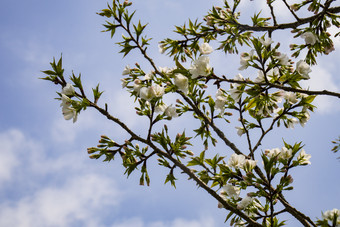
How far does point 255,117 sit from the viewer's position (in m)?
3.15

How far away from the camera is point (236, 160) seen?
8.64ft

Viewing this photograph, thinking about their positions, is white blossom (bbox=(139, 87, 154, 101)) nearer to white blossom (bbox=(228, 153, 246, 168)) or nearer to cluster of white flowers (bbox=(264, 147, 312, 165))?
white blossom (bbox=(228, 153, 246, 168))

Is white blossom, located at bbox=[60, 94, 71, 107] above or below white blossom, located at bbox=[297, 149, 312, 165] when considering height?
above

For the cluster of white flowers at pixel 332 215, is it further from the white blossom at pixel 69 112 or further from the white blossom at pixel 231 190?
the white blossom at pixel 69 112

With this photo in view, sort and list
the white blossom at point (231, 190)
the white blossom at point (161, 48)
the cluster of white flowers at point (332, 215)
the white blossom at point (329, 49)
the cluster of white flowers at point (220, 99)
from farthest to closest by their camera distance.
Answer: the white blossom at point (161, 48) → the white blossom at point (329, 49) → the cluster of white flowers at point (220, 99) → the white blossom at point (231, 190) → the cluster of white flowers at point (332, 215)

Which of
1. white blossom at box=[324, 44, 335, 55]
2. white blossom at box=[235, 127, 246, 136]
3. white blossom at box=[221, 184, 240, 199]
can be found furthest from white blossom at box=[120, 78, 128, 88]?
white blossom at box=[324, 44, 335, 55]

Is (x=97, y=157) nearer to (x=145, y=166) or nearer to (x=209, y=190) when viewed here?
(x=145, y=166)

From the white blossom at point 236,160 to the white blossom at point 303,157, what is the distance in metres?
0.49

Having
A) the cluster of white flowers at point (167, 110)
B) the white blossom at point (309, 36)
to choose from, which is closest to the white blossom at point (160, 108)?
the cluster of white flowers at point (167, 110)

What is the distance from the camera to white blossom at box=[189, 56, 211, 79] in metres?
2.46

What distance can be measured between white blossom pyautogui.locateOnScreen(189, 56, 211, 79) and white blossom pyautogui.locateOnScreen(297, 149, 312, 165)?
3.50ft

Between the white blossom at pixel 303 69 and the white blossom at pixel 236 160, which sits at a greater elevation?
the white blossom at pixel 303 69

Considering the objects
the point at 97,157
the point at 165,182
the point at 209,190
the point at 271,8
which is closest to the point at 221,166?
the point at 209,190

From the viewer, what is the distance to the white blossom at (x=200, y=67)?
8.08 feet
